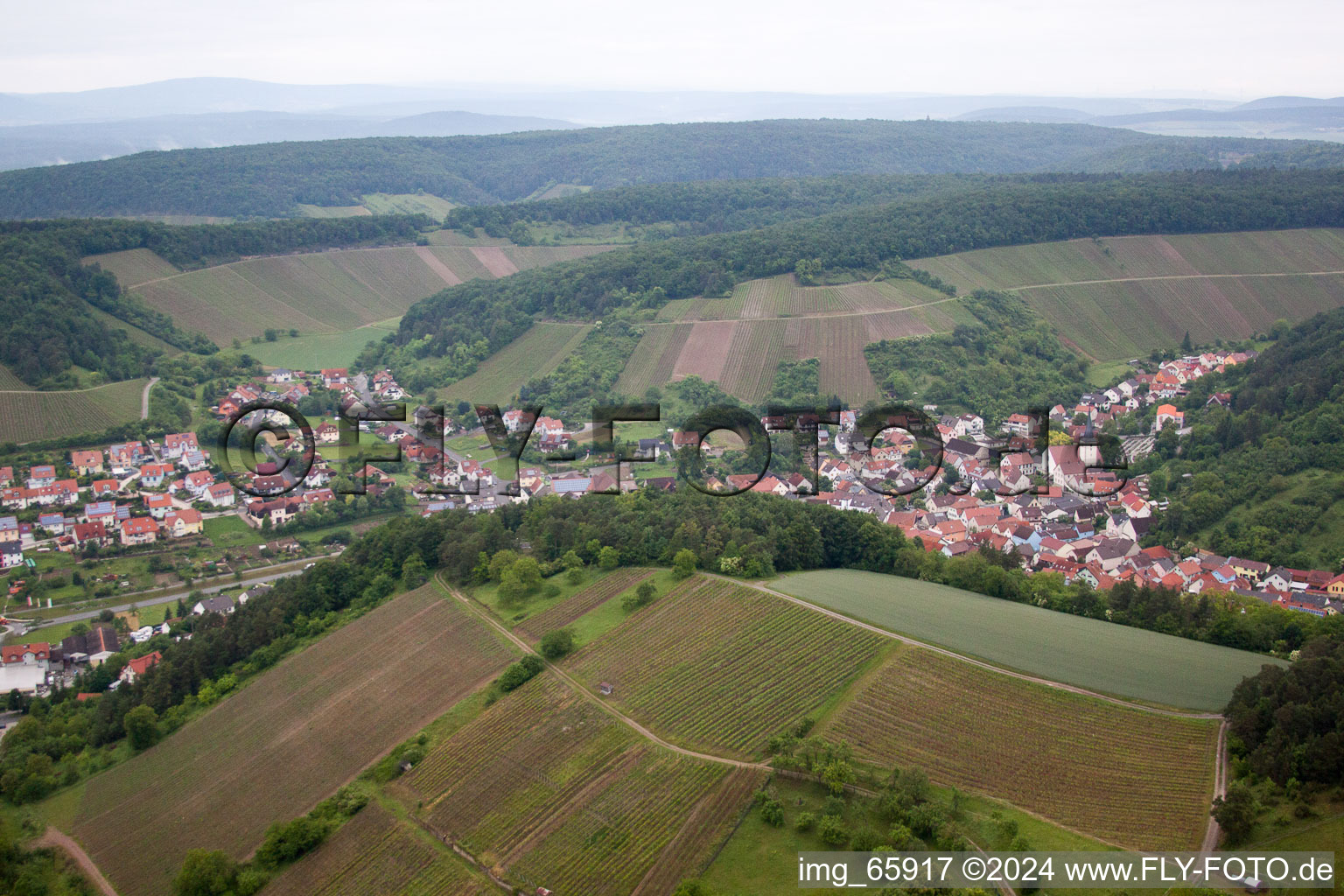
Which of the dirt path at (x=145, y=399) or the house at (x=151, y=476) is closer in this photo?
the house at (x=151, y=476)

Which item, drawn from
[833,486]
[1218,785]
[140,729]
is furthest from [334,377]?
[1218,785]

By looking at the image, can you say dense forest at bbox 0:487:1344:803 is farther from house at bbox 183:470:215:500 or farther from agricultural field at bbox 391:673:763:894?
house at bbox 183:470:215:500

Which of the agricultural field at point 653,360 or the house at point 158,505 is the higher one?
the agricultural field at point 653,360

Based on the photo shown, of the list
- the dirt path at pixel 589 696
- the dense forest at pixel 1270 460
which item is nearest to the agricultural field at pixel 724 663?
the dirt path at pixel 589 696

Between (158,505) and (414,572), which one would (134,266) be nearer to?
(158,505)

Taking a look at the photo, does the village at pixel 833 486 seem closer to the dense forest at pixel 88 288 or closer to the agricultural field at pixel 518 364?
the agricultural field at pixel 518 364

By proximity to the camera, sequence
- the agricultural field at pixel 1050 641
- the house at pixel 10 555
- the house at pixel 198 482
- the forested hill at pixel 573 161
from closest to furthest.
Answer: the agricultural field at pixel 1050 641, the house at pixel 10 555, the house at pixel 198 482, the forested hill at pixel 573 161

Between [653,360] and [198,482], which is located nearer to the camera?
[198,482]

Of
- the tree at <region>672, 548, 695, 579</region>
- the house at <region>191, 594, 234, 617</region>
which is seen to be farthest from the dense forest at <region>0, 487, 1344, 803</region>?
the house at <region>191, 594, 234, 617</region>
